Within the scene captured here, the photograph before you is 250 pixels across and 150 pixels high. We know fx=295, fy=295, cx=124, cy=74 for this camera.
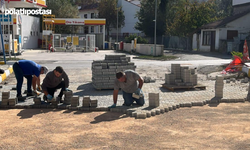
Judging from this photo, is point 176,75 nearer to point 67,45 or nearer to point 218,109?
point 218,109

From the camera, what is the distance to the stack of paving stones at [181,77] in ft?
37.0

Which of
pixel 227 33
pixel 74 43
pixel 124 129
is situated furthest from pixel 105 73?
pixel 227 33

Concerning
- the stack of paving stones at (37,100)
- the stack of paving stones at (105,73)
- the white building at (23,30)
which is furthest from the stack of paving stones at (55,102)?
the white building at (23,30)

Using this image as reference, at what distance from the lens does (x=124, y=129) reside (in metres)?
6.61

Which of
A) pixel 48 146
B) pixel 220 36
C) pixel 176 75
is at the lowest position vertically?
pixel 48 146

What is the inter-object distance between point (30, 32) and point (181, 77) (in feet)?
122

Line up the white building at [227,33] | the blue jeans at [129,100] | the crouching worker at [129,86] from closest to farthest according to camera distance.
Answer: the crouching worker at [129,86] < the blue jeans at [129,100] < the white building at [227,33]

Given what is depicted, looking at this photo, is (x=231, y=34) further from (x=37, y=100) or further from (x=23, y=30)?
(x=37, y=100)

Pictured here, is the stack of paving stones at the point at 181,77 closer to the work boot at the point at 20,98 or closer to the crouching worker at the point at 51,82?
the crouching worker at the point at 51,82

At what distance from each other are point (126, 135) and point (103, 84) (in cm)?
519

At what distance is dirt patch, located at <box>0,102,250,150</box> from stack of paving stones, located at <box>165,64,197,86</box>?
283 cm

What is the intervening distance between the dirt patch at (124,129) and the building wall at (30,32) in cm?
3556

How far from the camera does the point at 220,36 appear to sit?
113ft

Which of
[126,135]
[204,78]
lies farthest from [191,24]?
[126,135]
